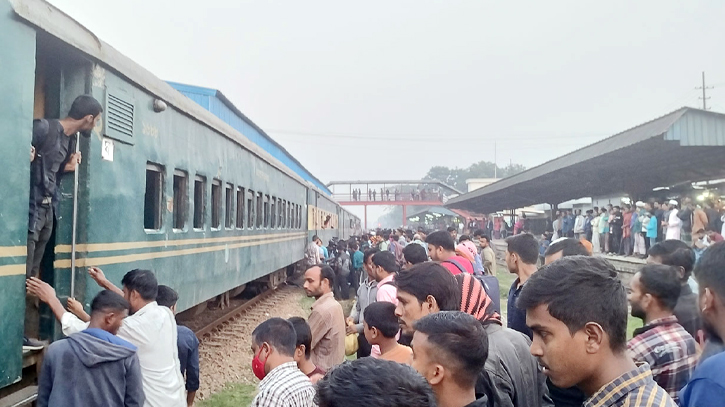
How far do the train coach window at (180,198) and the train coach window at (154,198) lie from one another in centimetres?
58

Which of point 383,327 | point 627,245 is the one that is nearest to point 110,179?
point 383,327

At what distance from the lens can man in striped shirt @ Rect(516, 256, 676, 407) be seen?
1816mm

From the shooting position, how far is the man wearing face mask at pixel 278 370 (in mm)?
2695

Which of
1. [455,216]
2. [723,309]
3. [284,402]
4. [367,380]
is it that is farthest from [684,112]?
[455,216]

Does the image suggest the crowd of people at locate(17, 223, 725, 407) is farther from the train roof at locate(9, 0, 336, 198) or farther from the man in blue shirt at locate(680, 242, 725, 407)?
the train roof at locate(9, 0, 336, 198)

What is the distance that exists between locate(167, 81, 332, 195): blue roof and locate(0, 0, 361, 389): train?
11.6 meters

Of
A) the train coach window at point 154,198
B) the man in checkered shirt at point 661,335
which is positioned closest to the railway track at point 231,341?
the train coach window at point 154,198

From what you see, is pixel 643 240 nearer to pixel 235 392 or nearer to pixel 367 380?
pixel 235 392

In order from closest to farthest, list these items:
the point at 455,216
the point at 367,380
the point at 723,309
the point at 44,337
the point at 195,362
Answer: the point at 367,380, the point at 723,309, the point at 44,337, the point at 195,362, the point at 455,216

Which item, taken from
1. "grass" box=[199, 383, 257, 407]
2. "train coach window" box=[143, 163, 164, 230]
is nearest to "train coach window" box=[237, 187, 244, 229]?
"grass" box=[199, 383, 257, 407]

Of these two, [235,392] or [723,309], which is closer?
[723,309]

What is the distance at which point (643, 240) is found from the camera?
13.9 meters

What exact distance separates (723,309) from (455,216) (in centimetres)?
4490

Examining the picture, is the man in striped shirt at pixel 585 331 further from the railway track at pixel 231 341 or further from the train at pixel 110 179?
the railway track at pixel 231 341
